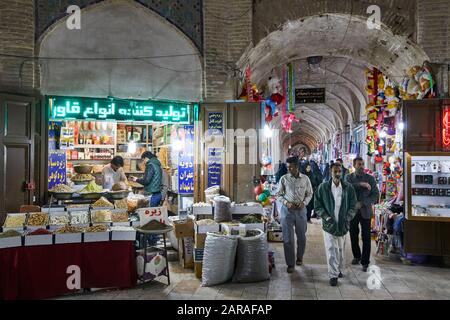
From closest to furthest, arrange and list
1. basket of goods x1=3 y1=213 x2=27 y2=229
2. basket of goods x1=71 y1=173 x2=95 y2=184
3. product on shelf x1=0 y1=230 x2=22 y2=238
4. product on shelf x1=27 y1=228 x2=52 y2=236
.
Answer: product on shelf x1=0 y1=230 x2=22 y2=238 < product on shelf x1=27 y1=228 x2=52 y2=236 < basket of goods x1=3 y1=213 x2=27 y2=229 < basket of goods x1=71 y1=173 x2=95 y2=184

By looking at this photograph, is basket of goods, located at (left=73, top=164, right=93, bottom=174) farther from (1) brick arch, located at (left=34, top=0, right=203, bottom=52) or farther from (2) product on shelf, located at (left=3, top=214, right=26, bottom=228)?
(2) product on shelf, located at (left=3, top=214, right=26, bottom=228)

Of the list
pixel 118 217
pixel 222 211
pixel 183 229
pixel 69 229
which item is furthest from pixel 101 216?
pixel 222 211

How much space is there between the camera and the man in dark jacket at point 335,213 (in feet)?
18.6

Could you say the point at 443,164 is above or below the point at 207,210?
above

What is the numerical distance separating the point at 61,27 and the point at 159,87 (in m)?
2.04

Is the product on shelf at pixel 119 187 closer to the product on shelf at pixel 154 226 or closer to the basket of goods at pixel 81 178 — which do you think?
the basket of goods at pixel 81 178

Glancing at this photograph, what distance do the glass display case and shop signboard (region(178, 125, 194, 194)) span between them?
13.2ft

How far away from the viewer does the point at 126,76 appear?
7.79 metres

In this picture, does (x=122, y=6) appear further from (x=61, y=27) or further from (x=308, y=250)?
(x=308, y=250)

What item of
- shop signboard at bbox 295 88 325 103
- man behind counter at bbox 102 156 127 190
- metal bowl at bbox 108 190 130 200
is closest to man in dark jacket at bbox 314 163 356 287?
metal bowl at bbox 108 190 130 200

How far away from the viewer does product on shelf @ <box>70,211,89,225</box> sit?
592 centimetres

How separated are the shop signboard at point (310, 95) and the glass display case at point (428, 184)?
7634 mm

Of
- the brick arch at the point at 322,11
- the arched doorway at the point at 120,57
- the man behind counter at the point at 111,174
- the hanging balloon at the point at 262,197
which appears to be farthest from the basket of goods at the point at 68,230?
the brick arch at the point at 322,11

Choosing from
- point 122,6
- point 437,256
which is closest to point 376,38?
point 437,256
